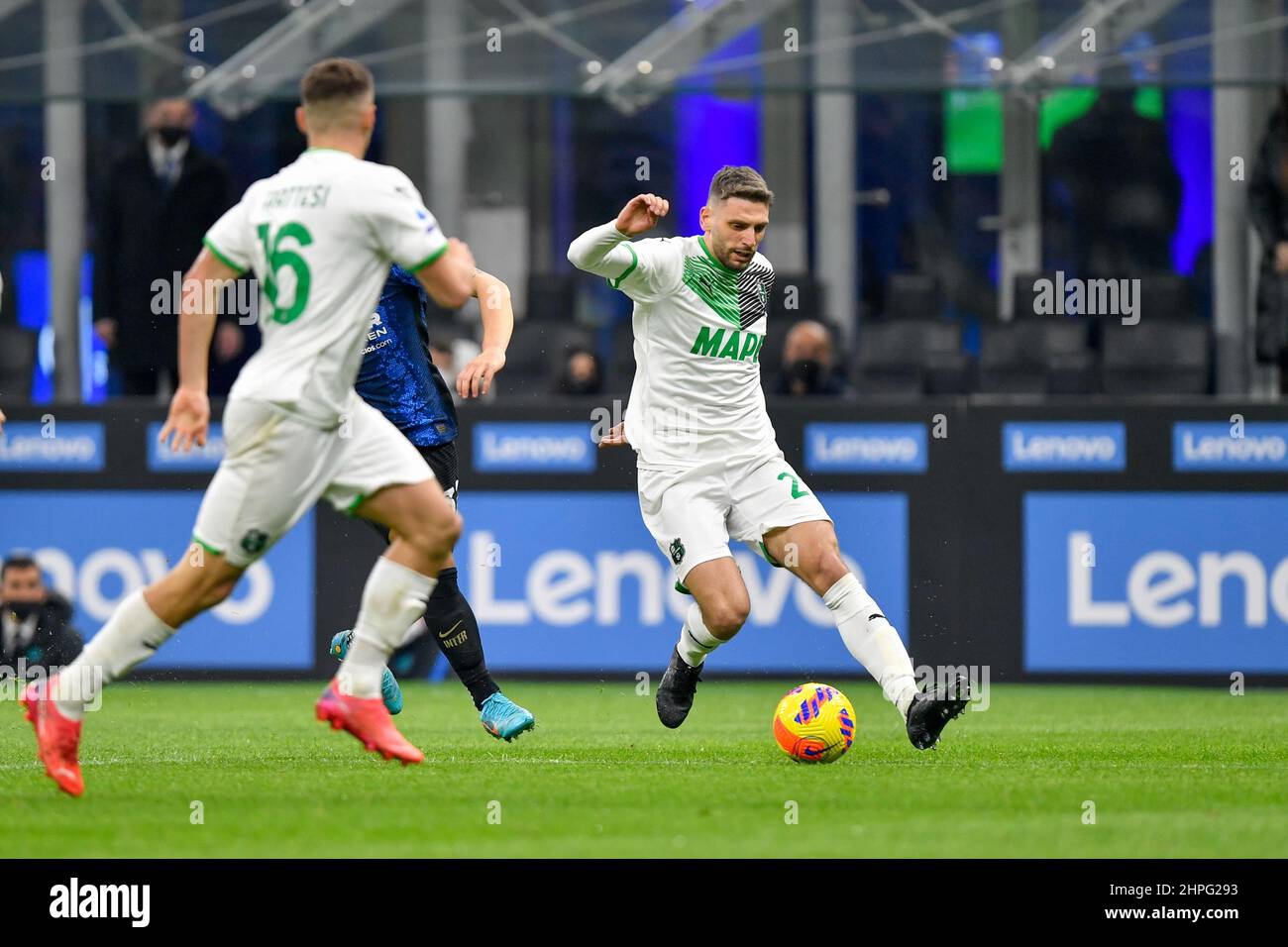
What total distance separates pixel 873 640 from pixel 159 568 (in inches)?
232

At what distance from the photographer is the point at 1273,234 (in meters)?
13.7

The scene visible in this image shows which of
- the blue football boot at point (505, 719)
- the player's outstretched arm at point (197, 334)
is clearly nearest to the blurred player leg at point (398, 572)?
the player's outstretched arm at point (197, 334)

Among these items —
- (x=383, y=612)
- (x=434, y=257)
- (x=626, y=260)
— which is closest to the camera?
(x=434, y=257)

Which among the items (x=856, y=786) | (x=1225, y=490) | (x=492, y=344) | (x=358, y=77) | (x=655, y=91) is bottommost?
(x=856, y=786)

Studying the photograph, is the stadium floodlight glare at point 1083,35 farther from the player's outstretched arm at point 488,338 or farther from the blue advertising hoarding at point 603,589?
the player's outstretched arm at point 488,338

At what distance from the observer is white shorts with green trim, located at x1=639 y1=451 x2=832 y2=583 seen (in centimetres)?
828

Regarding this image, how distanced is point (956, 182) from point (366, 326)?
11817 millimetres

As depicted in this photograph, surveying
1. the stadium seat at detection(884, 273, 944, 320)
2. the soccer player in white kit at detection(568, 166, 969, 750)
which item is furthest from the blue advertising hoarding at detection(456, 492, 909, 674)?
the soccer player in white kit at detection(568, 166, 969, 750)

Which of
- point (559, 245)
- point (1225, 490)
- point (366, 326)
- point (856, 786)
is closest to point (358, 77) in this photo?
point (366, 326)

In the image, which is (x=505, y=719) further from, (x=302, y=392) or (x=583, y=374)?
(x=583, y=374)

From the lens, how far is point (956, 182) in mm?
17719

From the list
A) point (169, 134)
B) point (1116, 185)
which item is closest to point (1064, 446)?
point (1116, 185)
